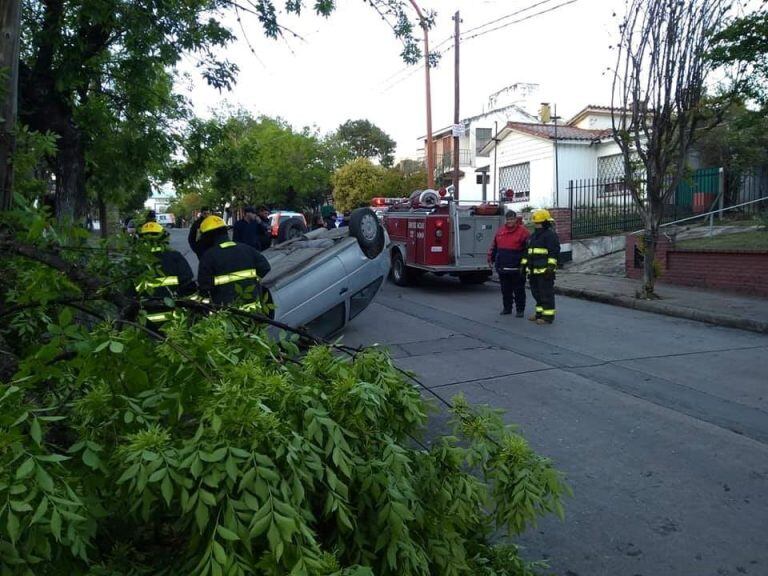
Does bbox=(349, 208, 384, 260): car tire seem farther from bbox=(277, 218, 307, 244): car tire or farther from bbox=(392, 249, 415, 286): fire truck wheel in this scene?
bbox=(277, 218, 307, 244): car tire

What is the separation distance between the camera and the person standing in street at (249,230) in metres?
11.4

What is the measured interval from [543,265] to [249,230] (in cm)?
481

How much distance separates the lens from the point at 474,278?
48.1 ft

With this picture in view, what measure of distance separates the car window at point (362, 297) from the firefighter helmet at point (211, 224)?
2.81 m

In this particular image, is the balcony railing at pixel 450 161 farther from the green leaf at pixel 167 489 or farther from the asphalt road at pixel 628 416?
the green leaf at pixel 167 489

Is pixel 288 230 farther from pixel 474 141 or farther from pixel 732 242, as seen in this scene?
pixel 474 141

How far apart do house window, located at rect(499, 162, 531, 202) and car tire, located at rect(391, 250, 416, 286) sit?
13100 mm

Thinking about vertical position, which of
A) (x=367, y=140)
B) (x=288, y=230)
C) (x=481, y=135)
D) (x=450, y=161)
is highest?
(x=367, y=140)

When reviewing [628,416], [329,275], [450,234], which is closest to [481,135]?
[450,234]

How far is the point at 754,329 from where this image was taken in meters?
9.72

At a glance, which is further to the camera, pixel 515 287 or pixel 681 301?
pixel 681 301

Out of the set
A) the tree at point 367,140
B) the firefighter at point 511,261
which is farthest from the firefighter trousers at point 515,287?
the tree at point 367,140

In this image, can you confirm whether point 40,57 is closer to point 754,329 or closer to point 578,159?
point 754,329

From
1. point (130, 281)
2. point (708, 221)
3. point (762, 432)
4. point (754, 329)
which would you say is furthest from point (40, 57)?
point (708, 221)
